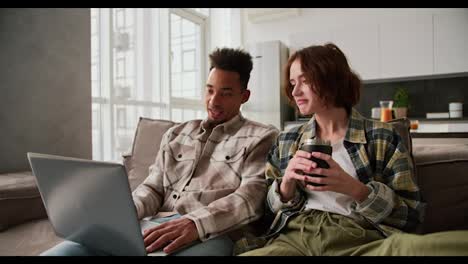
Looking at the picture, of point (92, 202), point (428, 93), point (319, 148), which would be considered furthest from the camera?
point (428, 93)

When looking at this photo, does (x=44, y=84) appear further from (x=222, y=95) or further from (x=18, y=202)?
(x=222, y=95)

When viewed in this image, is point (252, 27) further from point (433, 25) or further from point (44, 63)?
point (44, 63)

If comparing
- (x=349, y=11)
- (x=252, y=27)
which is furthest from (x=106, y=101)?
(x=349, y=11)

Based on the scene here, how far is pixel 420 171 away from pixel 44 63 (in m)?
2.16

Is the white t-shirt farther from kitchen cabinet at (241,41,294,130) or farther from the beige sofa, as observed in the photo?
kitchen cabinet at (241,41,294,130)

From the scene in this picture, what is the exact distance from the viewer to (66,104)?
2.29 meters

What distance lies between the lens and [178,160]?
1.31 m

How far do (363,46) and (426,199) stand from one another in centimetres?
355

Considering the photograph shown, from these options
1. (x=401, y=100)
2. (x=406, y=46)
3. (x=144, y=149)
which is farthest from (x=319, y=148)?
(x=401, y=100)

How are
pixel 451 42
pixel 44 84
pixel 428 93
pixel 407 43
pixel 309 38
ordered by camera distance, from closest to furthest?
pixel 44 84
pixel 451 42
pixel 407 43
pixel 428 93
pixel 309 38

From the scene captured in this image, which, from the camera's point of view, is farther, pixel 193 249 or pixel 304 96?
pixel 304 96

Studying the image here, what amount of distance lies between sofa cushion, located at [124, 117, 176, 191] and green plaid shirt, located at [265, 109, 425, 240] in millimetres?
728

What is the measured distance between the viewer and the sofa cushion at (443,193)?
114 centimetres

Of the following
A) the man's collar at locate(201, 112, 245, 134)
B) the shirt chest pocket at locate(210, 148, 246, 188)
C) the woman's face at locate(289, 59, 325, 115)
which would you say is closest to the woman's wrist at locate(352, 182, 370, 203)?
the woman's face at locate(289, 59, 325, 115)
